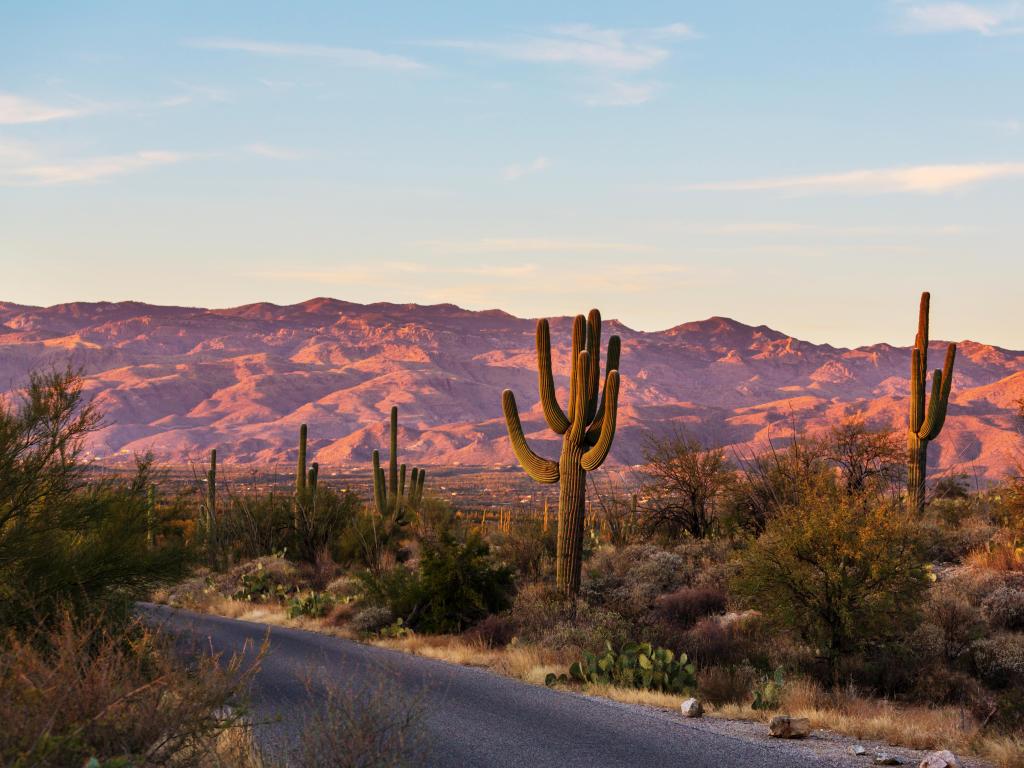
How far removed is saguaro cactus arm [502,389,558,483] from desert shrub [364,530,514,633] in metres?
1.74

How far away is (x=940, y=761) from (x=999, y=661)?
22.8 ft

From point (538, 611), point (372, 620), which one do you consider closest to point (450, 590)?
point (372, 620)

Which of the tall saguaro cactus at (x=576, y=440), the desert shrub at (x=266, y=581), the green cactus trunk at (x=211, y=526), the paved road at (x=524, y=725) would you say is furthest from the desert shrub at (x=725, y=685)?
the green cactus trunk at (x=211, y=526)

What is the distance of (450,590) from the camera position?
2034 centimetres

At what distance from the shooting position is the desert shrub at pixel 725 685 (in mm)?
13508

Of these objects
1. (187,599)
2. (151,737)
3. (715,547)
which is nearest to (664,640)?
(715,547)

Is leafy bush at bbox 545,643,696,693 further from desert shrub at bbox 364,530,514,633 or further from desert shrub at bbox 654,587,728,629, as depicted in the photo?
desert shrub at bbox 364,530,514,633

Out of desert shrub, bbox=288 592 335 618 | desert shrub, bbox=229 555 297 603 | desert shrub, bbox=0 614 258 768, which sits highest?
desert shrub, bbox=0 614 258 768

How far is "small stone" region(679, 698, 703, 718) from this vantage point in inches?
492

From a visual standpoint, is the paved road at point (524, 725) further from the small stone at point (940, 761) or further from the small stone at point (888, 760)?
the small stone at point (940, 761)

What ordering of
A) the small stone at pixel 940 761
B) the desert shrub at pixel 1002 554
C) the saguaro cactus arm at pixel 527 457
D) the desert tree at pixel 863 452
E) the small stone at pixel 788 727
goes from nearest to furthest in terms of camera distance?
the small stone at pixel 940 761
the small stone at pixel 788 727
the saguaro cactus arm at pixel 527 457
the desert shrub at pixel 1002 554
the desert tree at pixel 863 452

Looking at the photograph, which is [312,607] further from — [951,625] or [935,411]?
[935,411]

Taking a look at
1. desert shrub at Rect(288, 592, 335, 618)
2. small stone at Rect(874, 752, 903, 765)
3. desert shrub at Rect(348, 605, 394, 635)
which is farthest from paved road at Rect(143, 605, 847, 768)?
desert shrub at Rect(288, 592, 335, 618)

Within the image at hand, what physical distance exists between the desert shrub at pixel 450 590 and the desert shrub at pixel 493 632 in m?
0.75
